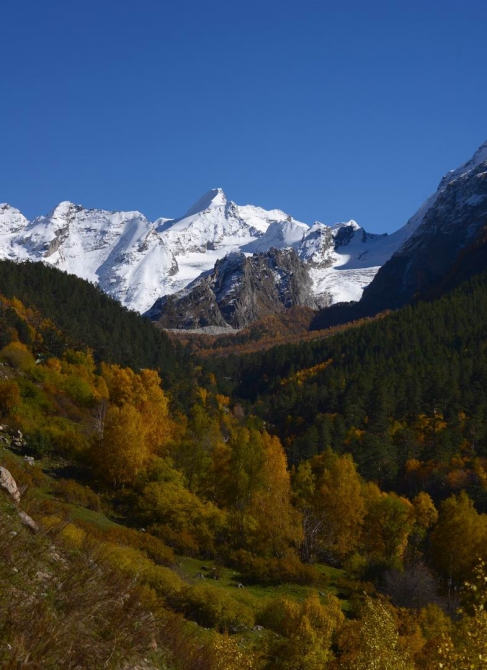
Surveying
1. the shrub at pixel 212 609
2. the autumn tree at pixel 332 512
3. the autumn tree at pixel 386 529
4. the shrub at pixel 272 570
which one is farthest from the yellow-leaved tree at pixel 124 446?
the autumn tree at pixel 386 529

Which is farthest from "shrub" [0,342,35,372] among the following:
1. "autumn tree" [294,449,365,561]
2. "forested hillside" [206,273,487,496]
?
"forested hillside" [206,273,487,496]

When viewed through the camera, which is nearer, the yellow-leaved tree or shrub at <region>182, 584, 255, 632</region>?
shrub at <region>182, 584, 255, 632</region>

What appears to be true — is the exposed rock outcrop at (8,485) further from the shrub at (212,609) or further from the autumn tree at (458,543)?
the autumn tree at (458,543)

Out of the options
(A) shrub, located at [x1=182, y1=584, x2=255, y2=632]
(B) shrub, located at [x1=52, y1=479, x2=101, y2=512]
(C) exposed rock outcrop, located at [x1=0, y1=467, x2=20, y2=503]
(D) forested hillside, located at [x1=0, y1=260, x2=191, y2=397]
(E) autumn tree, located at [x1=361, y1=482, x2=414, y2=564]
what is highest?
(D) forested hillside, located at [x1=0, y1=260, x2=191, y2=397]

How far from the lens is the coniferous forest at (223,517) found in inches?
520

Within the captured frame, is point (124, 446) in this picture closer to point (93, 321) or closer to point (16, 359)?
point (16, 359)

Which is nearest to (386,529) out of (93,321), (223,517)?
(223,517)

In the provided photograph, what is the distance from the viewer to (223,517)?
45312 millimetres

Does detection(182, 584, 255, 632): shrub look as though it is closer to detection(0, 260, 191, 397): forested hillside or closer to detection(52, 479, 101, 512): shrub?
detection(52, 479, 101, 512): shrub

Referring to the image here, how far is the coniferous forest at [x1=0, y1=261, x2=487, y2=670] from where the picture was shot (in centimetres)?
1320

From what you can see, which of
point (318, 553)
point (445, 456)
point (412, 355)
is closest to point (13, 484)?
point (318, 553)

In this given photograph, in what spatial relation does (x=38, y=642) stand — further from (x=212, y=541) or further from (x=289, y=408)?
(x=289, y=408)

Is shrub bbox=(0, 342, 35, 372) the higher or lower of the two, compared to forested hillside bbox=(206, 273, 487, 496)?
higher

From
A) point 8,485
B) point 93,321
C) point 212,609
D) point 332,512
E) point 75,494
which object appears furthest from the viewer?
point 93,321
